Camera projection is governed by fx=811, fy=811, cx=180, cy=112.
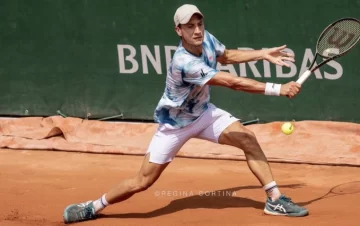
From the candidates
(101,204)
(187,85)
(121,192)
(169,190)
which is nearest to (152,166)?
(121,192)

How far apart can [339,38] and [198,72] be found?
1349mm

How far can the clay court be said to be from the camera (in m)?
6.71

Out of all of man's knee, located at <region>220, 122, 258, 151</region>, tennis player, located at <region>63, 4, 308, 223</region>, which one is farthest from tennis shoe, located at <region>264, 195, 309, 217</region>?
man's knee, located at <region>220, 122, 258, 151</region>

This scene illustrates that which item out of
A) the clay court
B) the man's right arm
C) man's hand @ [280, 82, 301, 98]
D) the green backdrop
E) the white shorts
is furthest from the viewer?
the green backdrop

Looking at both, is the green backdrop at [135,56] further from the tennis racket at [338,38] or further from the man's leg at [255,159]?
the man's leg at [255,159]

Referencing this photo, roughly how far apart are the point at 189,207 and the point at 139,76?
323 cm

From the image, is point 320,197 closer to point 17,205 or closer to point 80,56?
point 17,205

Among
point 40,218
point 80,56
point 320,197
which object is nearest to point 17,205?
point 40,218

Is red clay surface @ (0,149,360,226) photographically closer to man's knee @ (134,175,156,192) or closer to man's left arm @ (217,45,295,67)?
man's knee @ (134,175,156,192)

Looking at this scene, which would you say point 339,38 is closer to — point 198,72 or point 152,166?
point 198,72

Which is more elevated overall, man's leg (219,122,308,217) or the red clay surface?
man's leg (219,122,308,217)

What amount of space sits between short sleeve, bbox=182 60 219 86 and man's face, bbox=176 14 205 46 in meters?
0.16

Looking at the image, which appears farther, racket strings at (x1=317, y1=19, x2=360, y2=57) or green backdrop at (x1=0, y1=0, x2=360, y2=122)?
green backdrop at (x1=0, y1=0, x2=360, y2=122)

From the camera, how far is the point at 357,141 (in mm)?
8836
